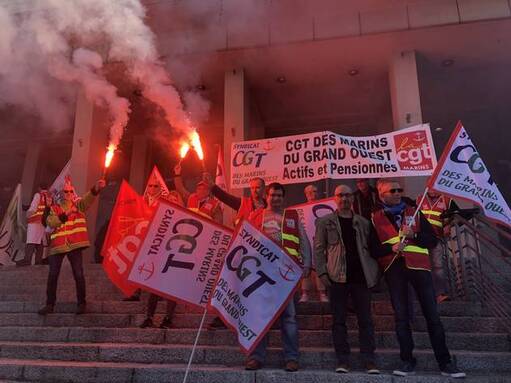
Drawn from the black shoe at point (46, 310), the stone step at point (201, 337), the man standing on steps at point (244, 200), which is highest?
the man standing on steps at point (244, 200)

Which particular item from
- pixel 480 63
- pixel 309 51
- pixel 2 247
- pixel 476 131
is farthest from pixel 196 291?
pixel 476 131

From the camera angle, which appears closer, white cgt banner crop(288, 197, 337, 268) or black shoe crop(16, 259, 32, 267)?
white cgt banner crop(288, 197, 337, 268)

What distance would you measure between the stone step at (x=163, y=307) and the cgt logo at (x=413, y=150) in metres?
2.25

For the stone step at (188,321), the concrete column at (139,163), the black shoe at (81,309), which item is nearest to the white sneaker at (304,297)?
the stone step at (188,321)

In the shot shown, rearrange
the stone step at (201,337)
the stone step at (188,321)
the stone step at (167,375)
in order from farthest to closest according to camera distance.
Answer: the stone step at (188,321)
the stone step at (201,337)
the stone step at (167,375)

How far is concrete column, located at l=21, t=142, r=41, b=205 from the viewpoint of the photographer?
14.5m

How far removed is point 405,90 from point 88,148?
7.57m

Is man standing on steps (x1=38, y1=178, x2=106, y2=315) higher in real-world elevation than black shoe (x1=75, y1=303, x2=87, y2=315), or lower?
higher

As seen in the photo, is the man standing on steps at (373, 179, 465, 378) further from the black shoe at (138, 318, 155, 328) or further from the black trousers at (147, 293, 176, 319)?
the black shoe at (138, 318, 155, 328)

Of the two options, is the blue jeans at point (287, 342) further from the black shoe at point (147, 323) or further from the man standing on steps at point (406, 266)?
the black shoe at point (147, 323)

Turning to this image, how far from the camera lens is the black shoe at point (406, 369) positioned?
388 centimetres

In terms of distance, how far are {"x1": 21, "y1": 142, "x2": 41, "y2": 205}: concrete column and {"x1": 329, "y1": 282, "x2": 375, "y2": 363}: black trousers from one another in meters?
13.3

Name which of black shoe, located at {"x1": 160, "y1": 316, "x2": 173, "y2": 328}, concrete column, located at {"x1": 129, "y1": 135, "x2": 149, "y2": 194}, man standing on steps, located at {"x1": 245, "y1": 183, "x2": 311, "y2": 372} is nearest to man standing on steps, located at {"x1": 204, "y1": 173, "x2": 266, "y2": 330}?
man standing on steps, located at {"x1": 245, "y1": 183, "x2": 311, "y2": 372}

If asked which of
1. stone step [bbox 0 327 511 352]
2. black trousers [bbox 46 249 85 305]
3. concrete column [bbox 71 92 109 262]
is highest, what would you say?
concrete column [bbox 71 92 109 262]
